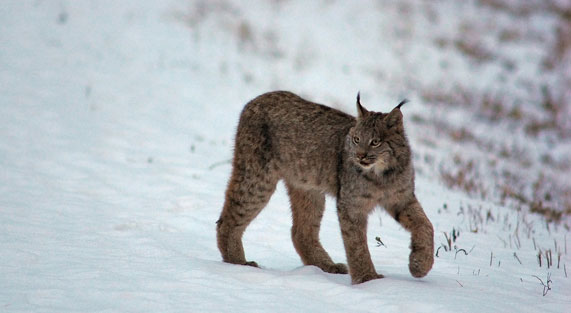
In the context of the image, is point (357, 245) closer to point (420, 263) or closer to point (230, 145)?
point (420, 263)

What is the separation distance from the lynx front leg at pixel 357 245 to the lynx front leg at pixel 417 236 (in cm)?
33

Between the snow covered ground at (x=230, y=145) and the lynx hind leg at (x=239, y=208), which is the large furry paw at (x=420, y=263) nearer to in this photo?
the snow covered ground at (x=230, y=145)

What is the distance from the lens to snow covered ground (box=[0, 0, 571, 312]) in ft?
16.0

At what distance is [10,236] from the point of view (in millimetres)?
5984

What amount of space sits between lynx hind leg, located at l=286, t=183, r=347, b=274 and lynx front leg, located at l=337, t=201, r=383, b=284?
0.97 metres

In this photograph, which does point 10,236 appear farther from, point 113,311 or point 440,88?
point 440,88

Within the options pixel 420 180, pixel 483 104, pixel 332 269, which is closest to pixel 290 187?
pixel 332 269

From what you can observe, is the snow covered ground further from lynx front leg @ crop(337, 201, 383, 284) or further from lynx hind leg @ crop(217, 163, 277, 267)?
lynx hind leg @ crop(217, 163, 277, 267)

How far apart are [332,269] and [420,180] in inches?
175

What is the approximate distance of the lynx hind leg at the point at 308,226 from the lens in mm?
6229

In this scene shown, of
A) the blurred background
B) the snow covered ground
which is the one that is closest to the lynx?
the snow covered ground

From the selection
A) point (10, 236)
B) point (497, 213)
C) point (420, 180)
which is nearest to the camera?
point (10, 236)

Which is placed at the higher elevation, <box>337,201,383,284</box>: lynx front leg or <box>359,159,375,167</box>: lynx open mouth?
<box>359,159,375,167</box>: lynx open mouth

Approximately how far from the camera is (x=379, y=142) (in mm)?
5156
